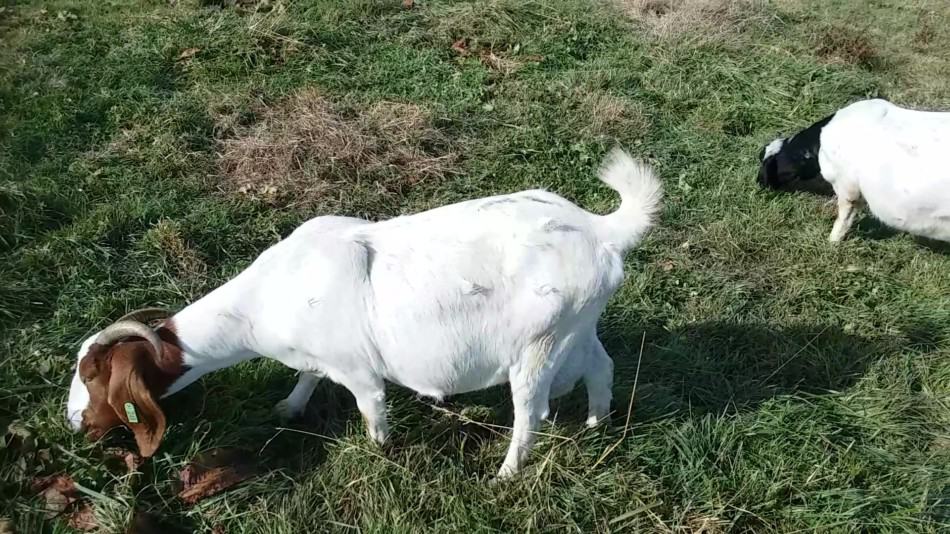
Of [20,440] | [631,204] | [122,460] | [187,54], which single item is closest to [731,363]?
[631,204]

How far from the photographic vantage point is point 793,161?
5.40 m

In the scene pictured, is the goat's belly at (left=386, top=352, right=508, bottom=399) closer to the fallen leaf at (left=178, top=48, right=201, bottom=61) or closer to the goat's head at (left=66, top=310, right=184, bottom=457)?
the goat's head at (left=66, top=310, right=184, bottom=457)

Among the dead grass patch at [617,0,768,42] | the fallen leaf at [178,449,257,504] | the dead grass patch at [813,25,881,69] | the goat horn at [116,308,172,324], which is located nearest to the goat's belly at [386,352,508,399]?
the fallen leaf at [178,449,257,504]

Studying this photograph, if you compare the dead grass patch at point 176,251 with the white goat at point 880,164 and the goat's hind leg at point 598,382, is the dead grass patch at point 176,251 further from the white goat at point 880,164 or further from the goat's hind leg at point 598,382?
the white goat at point 880,164

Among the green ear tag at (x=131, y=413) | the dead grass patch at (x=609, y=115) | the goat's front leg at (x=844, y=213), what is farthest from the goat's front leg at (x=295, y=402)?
the goat's front leg at (x=844, y=213)

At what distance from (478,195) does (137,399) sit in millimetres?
3024

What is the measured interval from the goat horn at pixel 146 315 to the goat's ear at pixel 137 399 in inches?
8.1

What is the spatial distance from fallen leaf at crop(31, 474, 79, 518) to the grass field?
0.04m

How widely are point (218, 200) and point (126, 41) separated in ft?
8.85

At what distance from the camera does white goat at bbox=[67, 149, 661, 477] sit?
9.54ft

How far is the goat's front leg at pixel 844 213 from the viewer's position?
16.8ft

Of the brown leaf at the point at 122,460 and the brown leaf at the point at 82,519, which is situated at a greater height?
the brown leaf at the point at 122,460

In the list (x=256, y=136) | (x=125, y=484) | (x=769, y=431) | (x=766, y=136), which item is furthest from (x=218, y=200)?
(x=766, y=136)

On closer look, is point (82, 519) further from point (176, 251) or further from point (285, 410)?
point (176, 251)
